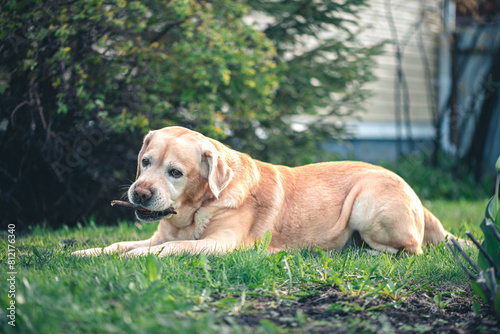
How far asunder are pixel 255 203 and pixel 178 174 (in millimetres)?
805

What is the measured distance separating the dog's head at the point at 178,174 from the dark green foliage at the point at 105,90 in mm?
1798

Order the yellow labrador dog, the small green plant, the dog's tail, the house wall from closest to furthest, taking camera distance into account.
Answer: the small green plant < the yellow labrador dog < the dog's tail < the house wall

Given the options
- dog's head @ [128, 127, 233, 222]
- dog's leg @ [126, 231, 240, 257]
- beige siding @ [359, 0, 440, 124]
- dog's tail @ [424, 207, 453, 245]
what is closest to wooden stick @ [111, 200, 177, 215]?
dog's head @ [128, 127, 233, 222]

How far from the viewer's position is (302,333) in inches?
96.2

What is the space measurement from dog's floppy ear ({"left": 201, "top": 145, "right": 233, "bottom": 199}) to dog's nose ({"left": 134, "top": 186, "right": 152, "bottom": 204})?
20.0 inches

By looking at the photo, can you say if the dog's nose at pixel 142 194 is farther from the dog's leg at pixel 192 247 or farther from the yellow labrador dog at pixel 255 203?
the dog's leg at pixel 192 247

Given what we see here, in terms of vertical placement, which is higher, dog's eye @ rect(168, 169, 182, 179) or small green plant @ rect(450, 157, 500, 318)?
dog's eye @ rect(168, 169, 182, 179)

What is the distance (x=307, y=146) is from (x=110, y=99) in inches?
141

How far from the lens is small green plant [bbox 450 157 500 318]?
275cm

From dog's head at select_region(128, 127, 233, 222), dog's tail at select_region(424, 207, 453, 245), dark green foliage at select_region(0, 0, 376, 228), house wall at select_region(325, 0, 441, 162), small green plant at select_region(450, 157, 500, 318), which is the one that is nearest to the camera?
small green plant at select_region(450, 157, 500, 318)

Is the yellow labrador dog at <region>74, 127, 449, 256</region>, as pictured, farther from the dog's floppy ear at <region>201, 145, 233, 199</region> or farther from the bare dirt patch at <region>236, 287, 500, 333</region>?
the bare dirt patch at <region>236, 287, 500, 333</region>

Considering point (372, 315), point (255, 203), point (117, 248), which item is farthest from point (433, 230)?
point (117, 248)

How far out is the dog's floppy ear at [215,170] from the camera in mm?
3916

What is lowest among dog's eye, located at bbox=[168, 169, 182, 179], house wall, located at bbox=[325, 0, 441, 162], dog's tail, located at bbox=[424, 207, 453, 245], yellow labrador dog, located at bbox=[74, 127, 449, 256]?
house wall, located at bbox=[325, 0, 441, 162]
